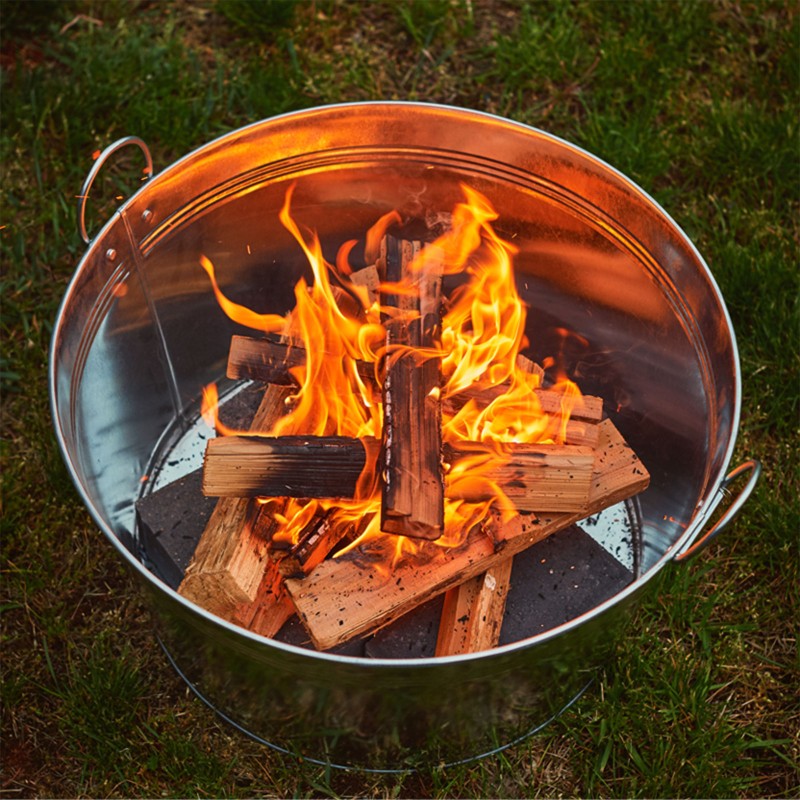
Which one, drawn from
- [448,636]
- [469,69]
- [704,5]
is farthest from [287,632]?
[704,5]

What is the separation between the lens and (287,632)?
205 centimetres

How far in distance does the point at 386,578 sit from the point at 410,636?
215 mm

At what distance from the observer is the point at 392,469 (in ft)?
5.99

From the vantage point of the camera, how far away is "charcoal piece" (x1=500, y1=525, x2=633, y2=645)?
2.11 metres

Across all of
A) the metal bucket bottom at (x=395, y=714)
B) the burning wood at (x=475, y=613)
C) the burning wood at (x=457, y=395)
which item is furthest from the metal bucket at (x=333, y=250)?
the burning wood at (x=457, y=395)

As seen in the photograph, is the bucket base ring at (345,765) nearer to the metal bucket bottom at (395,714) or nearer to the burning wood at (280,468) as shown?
the metal bucket bottom at (395,714)

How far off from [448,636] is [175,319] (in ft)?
3.11

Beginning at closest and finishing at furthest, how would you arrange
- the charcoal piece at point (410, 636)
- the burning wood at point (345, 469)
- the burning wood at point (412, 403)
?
the burning wood at point (412, 403) → the burning wood at point (345, 469) → the charcoal piece at point (410, 636)

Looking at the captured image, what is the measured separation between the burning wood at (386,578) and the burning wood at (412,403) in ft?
0.42

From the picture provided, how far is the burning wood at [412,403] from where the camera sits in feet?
5.90

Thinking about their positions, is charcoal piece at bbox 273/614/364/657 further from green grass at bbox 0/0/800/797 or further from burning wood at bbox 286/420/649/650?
green grass at bbox 0/0/800/797

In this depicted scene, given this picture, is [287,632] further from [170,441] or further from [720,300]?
[720,300]

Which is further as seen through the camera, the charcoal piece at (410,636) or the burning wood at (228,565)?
the charcoal piece at (410,636)

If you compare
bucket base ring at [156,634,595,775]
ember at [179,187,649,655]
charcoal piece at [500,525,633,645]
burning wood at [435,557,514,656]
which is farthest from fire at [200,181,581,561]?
bucket base ring at [156,634,595,775]
